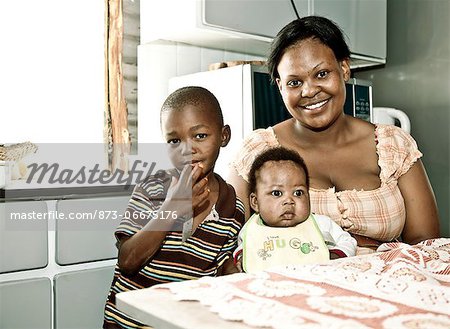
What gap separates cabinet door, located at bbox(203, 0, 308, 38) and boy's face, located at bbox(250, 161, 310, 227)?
882 millimetres

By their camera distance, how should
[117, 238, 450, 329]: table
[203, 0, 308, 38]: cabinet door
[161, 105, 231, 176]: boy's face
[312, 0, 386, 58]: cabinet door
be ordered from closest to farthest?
1. [117, 238, 450, 329]: table
2. [161, 105, 231, 176]: boy's face
3. [203, 0, 308, 38]: cabinet door
4. [312, 0, 386, 58]: cabinet door

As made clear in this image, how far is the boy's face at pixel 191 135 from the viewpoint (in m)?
1.22

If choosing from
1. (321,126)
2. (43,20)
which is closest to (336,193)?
(321,126)

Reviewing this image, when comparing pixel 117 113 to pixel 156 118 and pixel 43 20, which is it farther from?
pixel 43 20

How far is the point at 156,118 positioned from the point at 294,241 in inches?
44.4

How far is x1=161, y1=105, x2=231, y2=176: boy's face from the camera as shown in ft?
4.00

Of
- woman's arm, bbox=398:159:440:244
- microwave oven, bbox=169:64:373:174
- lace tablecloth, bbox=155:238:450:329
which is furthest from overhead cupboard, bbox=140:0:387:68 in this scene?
lace tablecloth, bbox=155:238:450:329

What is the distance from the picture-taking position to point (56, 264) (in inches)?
57.2

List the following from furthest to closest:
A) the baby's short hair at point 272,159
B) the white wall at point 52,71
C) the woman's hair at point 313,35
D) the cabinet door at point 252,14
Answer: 1. the cabinet door at point 252,14
2. the white wall at point 52,71
3. the woman's hair at point 313,35
4. the baby's short hair at point 272,159

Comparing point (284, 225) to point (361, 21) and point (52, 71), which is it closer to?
point (52, 71)

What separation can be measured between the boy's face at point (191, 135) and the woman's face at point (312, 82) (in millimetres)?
321

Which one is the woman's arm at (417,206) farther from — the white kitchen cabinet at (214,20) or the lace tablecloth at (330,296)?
the white kitchen cabinet at (214,20)

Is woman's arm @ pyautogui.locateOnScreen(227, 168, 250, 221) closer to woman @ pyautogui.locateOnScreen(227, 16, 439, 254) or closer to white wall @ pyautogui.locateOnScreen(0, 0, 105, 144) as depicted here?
woman @ pyautogui.locateOnScreen(227, 16, 439, 254)

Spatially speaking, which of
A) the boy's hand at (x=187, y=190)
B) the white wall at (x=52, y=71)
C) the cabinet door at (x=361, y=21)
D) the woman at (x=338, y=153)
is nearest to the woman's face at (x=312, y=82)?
the woman at (x=338, y=153)
